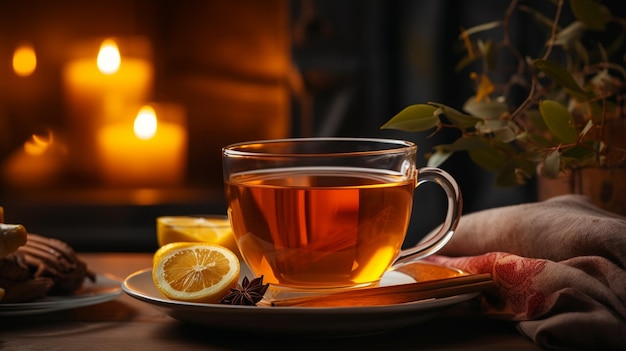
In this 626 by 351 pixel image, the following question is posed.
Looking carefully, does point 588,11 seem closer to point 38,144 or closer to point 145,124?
point 145,124

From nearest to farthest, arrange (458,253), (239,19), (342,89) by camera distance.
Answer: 1. (458,253)
2. (342,89)
3. (239,19)

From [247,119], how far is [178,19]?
13.2 inches

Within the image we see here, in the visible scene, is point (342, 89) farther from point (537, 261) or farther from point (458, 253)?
point (537, 261)

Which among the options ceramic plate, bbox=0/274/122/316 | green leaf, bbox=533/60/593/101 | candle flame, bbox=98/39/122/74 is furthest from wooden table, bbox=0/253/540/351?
candle flame, bbox=98/39/122/74

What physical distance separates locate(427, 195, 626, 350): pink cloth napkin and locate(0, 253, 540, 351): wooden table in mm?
31

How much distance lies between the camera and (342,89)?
187 cm

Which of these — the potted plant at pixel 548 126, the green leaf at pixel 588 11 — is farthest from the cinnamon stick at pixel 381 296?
the green leaf at pixel 588 11

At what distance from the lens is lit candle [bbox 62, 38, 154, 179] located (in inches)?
87.1

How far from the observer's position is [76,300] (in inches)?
36.2

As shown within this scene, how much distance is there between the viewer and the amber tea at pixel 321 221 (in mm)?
874

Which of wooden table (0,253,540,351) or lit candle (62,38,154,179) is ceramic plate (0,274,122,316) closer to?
wooden table (0,253,540,351)

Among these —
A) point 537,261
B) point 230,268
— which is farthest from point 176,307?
point 537,261

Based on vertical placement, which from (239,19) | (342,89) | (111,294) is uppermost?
(239,19)

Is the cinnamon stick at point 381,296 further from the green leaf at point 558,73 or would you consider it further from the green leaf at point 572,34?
the green leaf at point 572,34
